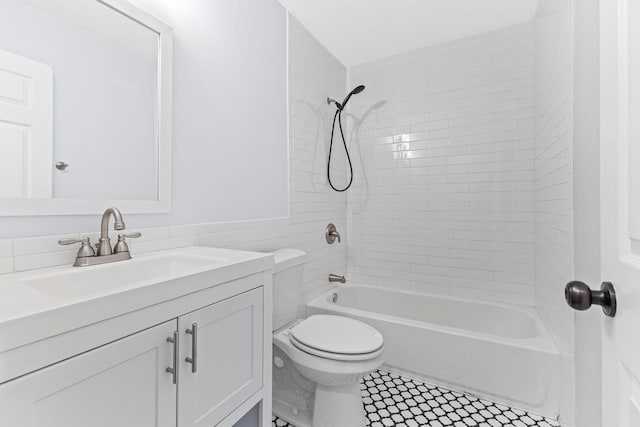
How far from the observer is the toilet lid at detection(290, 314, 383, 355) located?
141 centimetres

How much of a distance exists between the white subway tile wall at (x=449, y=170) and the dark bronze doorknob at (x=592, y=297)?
1.85 metres

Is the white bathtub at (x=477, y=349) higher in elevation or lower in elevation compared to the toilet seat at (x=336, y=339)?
lower

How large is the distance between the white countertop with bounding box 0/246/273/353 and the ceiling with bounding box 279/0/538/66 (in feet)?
6.11

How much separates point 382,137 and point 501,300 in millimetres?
1618

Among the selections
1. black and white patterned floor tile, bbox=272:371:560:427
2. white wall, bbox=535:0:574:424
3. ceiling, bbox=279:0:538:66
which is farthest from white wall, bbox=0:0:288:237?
white wall, bbox=535:0:574:424

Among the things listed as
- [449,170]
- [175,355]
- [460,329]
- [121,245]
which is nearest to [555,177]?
[449,170]

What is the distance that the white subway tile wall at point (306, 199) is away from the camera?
1511 mm

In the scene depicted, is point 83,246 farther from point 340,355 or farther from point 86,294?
point 340,355

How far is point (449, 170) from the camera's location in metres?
2.44

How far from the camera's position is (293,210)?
2117 millimetres

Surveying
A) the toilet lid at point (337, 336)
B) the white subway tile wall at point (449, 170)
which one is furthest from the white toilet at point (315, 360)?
the white subway tile wall at point (449, 170)

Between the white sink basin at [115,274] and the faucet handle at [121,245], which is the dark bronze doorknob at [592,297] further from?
the faucet handle at [121,245]

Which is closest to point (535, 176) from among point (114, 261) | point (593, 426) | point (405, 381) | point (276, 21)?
point (405, 381)

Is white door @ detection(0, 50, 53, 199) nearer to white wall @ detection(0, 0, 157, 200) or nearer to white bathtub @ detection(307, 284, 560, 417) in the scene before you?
white wall @ detection(0, 0, 157, 200)
